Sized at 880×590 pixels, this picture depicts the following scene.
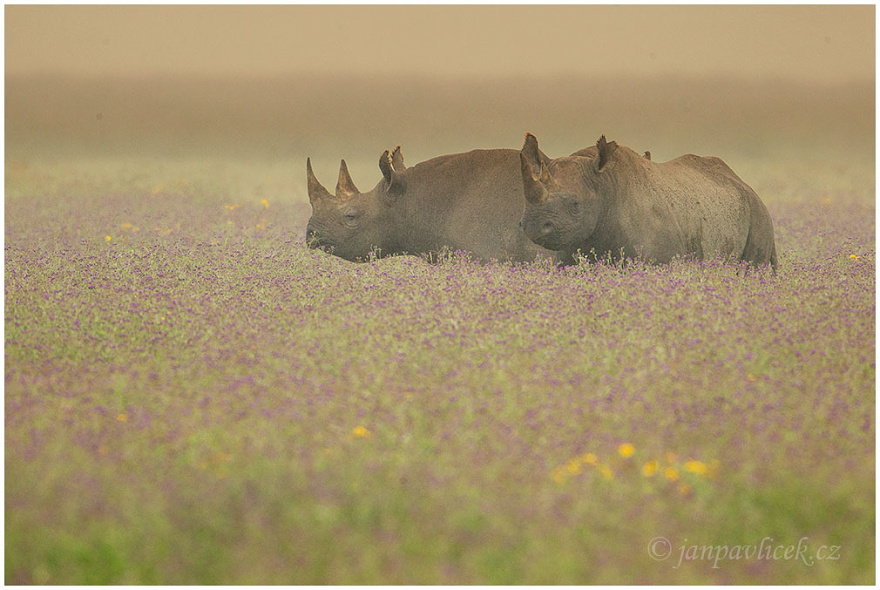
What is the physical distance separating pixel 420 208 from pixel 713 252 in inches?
Result: 120

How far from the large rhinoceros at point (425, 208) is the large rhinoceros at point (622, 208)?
0.82 m

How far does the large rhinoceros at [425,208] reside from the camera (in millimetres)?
10352

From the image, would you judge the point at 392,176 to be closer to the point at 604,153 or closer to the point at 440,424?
the point at 604,153

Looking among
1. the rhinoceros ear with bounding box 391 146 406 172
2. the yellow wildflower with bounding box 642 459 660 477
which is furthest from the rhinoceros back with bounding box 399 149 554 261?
the yellow wildflower with bounding box 642 459 660 477

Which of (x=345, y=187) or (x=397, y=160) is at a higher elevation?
(x=397, y=160)

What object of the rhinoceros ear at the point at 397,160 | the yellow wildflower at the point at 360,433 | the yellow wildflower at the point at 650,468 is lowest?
the yellow wildflower at the point at 650,468

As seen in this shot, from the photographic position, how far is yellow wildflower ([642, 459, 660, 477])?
4816 millimetres

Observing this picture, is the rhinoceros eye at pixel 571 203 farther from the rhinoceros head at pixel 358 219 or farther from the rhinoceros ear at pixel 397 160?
the rhinoceros ear at pixel 397 160

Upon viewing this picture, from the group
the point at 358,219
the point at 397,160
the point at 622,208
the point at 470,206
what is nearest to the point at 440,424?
the point at 622,208

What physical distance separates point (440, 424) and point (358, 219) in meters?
5.85

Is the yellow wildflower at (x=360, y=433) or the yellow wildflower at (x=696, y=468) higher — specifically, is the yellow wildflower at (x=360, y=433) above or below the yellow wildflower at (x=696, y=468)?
above

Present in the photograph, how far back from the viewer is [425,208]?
1091 cm

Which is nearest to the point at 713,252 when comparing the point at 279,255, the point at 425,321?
the point at 425,321

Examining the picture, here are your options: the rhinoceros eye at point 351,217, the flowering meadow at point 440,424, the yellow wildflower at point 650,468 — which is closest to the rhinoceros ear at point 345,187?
the rhinoceros eye at point 351,217
